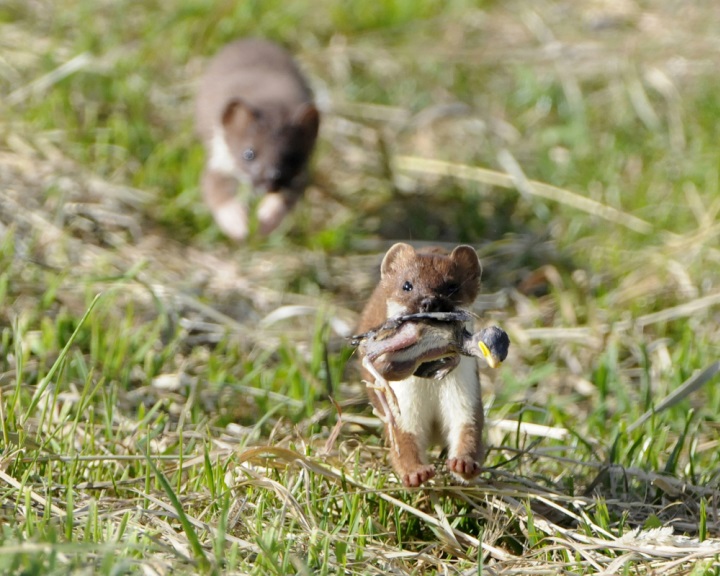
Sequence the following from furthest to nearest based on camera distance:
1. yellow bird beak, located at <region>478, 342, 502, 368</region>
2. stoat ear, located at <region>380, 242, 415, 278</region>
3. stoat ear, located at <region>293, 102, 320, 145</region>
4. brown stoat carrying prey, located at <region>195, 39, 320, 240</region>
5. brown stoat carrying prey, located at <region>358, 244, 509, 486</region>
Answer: stoat ear, located at <region>293, 102, 320, 145</region>, brown stoat carrying prey, located at <region>195, 39, 320, 240</region>, stoat ear, located at <region>380, 242, 415, 278</region>, brown stoat carrying prey, located at <region>358, 244, 509, 486</region>, yellow bird beak, located at <region>478, 342, 502, 368</region>

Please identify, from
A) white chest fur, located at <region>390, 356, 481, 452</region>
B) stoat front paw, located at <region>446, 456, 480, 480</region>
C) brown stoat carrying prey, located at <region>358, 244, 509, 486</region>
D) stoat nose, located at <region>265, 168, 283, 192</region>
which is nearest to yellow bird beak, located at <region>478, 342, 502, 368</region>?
brown stoat carrying prey, located at <region>358, 244, 509, 486</region>

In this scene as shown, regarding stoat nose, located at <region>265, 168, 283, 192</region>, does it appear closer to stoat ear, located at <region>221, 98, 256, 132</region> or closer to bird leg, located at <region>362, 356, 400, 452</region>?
stoat ear, located at <region>221, 98, 256, 132</region>

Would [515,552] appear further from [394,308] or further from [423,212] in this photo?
[423,212]

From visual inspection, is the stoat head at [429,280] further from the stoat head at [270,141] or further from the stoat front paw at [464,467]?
the stoat head at [270,141]

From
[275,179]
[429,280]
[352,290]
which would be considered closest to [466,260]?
[429,280]

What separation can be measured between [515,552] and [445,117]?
4.89 m

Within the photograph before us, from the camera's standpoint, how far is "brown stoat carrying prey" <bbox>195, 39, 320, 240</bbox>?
21.6ft

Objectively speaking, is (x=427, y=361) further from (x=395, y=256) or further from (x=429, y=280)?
(x=395, y=256)

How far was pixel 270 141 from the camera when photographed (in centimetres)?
691

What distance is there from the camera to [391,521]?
3.38 m

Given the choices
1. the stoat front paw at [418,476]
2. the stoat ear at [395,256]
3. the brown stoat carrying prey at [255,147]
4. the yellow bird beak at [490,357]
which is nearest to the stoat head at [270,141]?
the brown stoat carrying prey at [255,147]

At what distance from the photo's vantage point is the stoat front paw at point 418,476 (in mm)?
3213

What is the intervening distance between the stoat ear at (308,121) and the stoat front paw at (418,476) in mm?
3947

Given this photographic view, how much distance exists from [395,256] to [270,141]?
360 cm
